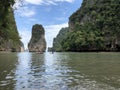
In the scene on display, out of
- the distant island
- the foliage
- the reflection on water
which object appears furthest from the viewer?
the foliage

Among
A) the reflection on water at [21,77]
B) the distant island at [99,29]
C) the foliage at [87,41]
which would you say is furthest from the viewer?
the foliage at [87,41]

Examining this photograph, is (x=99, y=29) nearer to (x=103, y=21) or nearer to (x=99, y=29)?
(x=99, y=29)

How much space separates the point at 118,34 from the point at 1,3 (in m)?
92.6

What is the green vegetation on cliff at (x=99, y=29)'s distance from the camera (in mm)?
110438

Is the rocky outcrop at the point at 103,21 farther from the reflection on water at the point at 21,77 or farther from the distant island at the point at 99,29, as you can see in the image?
the reflection on water at the point at 21,77

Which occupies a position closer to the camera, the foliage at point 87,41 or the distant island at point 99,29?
the distant island at point 99,29

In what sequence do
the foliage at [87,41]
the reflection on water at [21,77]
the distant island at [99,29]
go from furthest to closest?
the foliage at [87,41], the distant island at [99,29], the reflection on water at [21,77]

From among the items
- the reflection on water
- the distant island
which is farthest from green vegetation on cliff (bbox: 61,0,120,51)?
the reflection on water

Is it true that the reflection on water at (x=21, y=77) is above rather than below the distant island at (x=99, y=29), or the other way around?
below

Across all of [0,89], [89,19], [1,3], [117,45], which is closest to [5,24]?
[1,3]

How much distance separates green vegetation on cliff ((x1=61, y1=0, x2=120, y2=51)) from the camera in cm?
11044

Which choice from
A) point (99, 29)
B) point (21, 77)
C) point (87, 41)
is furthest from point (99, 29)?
point (21, 77)

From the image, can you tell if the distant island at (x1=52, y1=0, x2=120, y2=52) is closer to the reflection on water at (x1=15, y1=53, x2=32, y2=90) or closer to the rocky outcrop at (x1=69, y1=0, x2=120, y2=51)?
the rocky outcrop at (x1=69, y1=0, x2=120, y2=51)

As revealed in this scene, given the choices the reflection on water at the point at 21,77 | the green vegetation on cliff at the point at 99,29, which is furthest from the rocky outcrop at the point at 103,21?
the reflection on water at the point at 21,77
